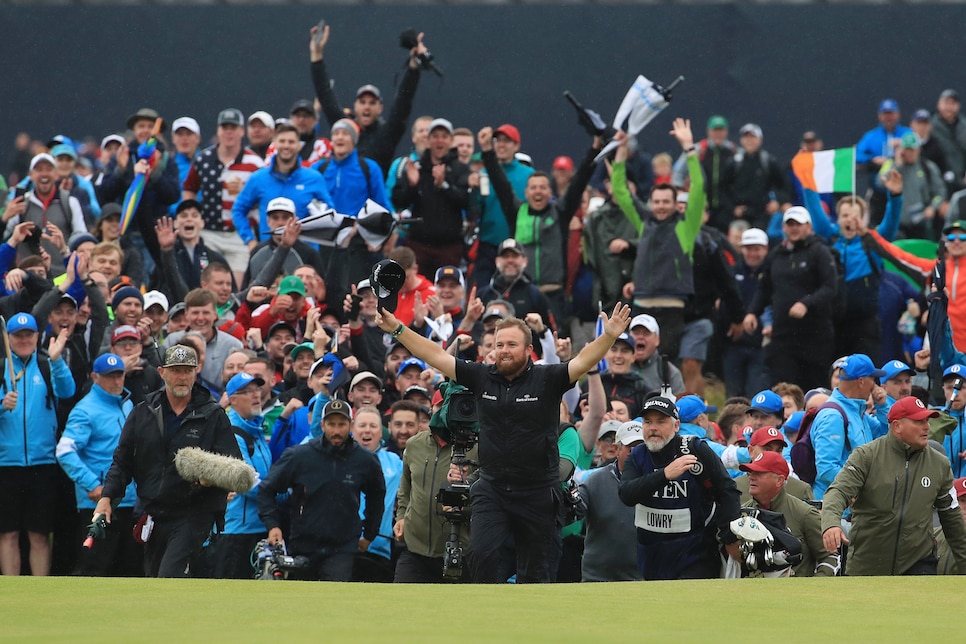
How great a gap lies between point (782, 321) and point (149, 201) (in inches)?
260

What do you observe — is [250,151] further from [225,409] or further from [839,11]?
[839,11]

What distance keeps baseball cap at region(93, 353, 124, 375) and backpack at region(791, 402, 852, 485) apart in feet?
17.2

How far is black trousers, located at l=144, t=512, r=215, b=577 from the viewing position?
11.6 m

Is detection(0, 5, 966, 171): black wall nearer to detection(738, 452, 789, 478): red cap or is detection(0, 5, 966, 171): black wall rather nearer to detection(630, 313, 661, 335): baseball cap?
detection(630, 313, 661, 335): baseball cap

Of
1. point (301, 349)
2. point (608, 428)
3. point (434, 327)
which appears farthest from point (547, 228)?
point (608, 428)

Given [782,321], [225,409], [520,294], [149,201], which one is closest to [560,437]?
[225,409]

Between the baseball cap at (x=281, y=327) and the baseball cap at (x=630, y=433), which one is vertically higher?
the baseball cap at (x=281, y=327)

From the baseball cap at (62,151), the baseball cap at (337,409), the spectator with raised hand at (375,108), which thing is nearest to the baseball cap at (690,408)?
the baseball cap at (337,409)

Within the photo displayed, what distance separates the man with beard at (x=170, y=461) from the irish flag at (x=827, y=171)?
26.8ft

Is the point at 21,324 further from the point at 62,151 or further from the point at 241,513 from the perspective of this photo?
the point at 62,151

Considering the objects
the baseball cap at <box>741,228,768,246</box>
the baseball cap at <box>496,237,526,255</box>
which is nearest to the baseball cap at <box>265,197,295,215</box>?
the baseball cap at <box>496,237,526,255</box>

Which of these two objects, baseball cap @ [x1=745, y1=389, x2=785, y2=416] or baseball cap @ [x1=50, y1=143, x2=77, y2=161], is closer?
baseball cap @ [x1=745, y1=389, x2=785, y2=416]

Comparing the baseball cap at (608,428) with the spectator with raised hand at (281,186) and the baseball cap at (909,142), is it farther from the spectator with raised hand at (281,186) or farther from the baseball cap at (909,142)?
the baseball cap at (909,142)

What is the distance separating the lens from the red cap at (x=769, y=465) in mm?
10719
